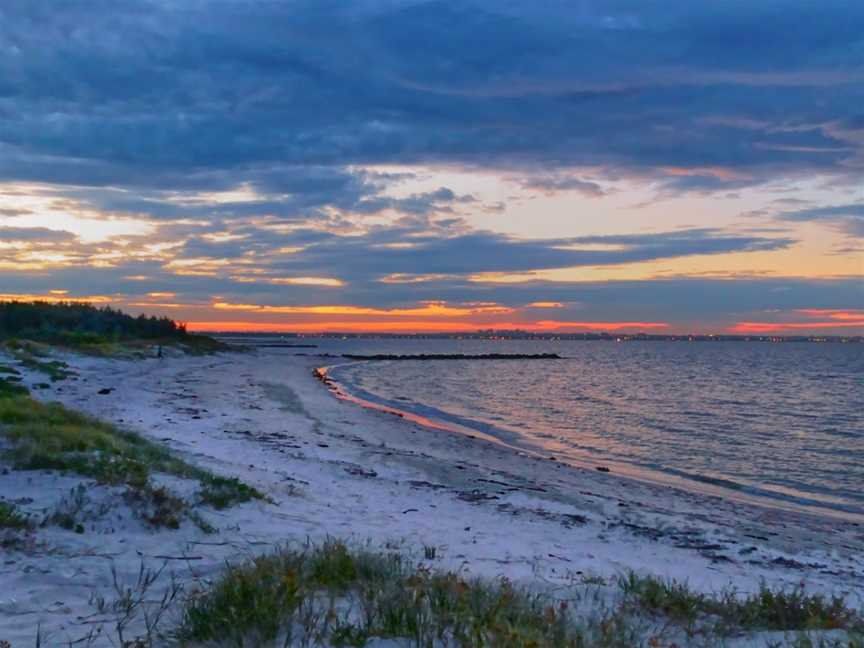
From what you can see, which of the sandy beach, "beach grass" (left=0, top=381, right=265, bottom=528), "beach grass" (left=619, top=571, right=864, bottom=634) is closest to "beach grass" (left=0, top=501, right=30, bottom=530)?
the sandy beach

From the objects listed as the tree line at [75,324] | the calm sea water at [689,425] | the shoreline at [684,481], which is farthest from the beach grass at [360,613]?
the tree line at [75,324]

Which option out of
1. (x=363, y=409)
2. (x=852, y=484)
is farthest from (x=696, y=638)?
(x=363, y=409)

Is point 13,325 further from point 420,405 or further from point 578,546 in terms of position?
point 578,546

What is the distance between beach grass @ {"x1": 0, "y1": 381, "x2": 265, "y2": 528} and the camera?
336 inches

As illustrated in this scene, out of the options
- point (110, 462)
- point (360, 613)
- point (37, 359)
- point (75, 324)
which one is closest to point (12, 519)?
point (110, 462)

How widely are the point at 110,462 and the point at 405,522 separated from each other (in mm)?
4138

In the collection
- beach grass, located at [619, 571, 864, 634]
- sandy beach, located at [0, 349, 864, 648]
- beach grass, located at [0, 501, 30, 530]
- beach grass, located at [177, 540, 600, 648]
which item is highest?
beach grass, located at [177, 540, 600, 648]

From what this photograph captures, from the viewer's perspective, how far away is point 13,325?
56188mm

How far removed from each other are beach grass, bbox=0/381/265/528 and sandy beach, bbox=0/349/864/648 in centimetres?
24

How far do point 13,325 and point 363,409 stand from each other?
3861 cm

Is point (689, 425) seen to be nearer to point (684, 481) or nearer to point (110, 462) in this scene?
point (684, 481)

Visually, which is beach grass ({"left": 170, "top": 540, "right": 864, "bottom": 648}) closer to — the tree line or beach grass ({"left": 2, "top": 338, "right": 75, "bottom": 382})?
beach grass ({"left": 2, "top": 338, "right": 75, "bottom": 382})

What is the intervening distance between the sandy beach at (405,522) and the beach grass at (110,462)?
0.24 metres

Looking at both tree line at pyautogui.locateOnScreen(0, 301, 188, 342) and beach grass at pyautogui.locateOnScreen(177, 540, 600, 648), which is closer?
beach grass at pyautogui.locateOnScreen(177, 540, 600, 648)
